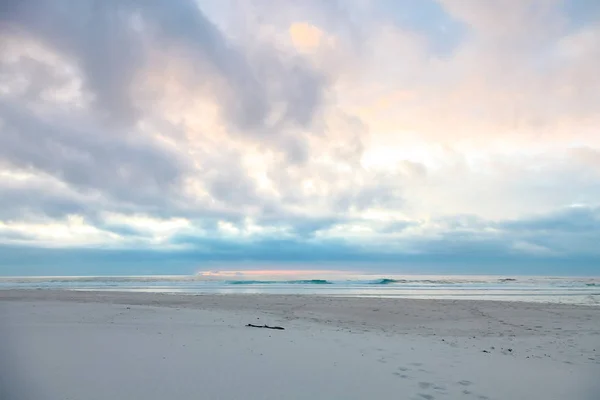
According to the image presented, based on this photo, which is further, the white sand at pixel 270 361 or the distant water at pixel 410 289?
the distant water at pixel 410 289

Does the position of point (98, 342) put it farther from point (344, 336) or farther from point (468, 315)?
point (468, 315)

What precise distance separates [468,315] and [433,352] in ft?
36.8

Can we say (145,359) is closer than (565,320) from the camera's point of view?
Yes

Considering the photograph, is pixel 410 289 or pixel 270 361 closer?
pixel 270 361

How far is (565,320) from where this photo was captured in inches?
706

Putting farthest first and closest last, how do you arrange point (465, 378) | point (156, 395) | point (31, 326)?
point (31, 326), point (465, 378), point (156, 395)

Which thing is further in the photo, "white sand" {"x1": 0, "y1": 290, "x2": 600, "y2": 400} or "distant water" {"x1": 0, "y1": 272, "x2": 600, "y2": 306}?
"distant water" {"x1": 0, "y1": 272, "x2": 600, "y2": 306}

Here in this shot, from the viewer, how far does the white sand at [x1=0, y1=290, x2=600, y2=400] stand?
6.48 meters

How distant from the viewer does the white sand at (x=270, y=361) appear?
648 cm

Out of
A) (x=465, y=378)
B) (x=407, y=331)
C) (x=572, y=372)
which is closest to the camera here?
(x=465, y=378)

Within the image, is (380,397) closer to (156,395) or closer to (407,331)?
(156,395)

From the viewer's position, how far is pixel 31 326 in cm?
1151

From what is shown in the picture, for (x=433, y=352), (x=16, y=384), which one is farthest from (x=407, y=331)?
(x=16, y=384)

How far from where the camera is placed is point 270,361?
841 cm
